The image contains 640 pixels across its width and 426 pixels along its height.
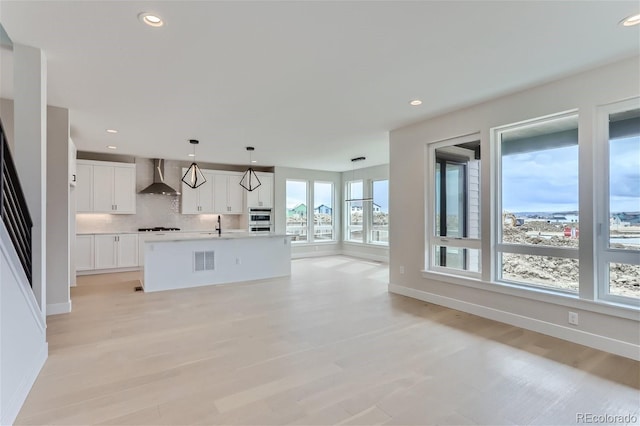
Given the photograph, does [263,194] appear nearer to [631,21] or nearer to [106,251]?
[106,251]

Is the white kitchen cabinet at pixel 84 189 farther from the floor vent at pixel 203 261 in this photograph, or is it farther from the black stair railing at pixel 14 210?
the black stair railing at pixel 14 210

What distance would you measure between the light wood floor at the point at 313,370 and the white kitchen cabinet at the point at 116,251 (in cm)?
271

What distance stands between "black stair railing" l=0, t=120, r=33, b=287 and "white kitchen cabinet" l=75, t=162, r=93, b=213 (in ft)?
15.2

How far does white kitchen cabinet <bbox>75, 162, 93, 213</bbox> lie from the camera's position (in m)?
6.45

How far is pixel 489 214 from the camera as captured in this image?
380cm

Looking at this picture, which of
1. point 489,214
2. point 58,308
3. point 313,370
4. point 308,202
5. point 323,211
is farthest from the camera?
point 323,211

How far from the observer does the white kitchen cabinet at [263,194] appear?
8.40 meters

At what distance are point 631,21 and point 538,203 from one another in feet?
6.00

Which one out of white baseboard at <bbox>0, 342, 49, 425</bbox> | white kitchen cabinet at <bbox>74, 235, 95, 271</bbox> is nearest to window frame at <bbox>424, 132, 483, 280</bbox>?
white baseboard at <bbox>0, 342, 49, 425</bbox>

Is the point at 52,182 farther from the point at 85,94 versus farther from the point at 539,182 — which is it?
the point at 539,182

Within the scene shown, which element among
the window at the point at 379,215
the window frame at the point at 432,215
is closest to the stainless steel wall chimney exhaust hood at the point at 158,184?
the window at the point at 379,215

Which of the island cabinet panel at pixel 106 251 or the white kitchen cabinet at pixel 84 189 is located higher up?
the white kitchen cabinet at pixel 84 189

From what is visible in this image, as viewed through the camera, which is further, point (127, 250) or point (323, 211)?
point (323, 211)

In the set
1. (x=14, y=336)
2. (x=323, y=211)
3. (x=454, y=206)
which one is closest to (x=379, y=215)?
(x=323, y=211)
